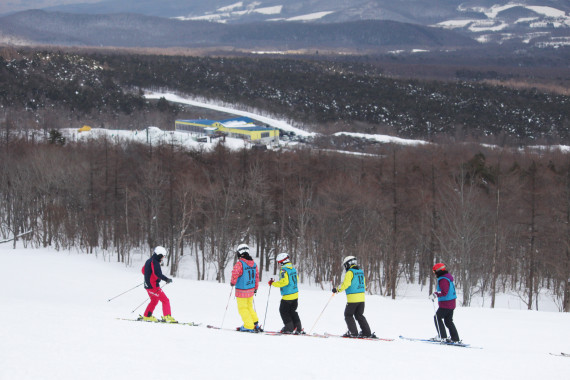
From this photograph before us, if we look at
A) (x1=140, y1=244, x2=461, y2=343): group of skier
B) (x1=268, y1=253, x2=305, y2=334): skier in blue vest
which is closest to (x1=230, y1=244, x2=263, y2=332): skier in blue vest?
(x1=140, y1=244, x2=461, y2=343): group of skier

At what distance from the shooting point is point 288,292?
534 inches

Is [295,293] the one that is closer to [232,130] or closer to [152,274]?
[152,274]

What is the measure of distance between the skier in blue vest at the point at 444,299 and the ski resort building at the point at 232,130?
90.4m

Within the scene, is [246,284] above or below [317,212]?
above

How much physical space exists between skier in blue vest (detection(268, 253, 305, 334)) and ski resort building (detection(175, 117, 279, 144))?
9000 centimetres

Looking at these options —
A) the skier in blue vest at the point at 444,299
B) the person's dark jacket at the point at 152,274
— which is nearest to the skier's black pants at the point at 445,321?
the skier in blue vest at the point at 444,299

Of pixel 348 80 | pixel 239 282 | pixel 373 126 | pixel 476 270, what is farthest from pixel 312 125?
pixel 239 282

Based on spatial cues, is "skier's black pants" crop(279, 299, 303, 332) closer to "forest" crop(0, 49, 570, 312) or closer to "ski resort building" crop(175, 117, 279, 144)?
"forest" crop(0, 49, 570, 312)

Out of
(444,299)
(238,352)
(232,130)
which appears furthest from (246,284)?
(232,130)

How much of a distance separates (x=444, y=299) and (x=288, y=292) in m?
3.59

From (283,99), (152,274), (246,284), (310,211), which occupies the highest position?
(283,99)

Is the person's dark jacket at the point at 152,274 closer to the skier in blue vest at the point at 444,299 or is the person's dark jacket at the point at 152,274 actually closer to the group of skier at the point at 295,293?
the group of skier at the point at 295,293

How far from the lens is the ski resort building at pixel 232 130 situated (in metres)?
107

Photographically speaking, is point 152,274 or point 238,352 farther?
point 152,274
